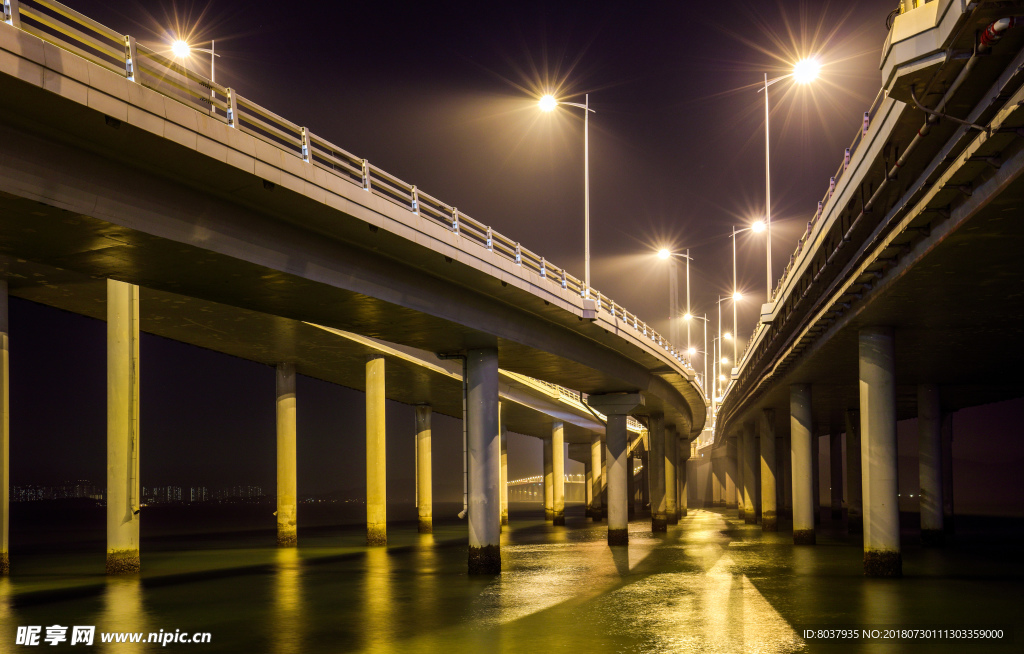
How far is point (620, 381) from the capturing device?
42.7 m

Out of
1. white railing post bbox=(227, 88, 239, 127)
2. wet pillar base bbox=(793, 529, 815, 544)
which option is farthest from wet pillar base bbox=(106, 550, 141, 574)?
wet pillar base bbox=(793, 529, 815, 544)

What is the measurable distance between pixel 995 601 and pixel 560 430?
57.2 metres

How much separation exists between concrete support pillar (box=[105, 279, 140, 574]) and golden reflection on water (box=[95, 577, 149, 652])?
2.40 meters

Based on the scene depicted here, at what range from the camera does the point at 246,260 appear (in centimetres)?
1875

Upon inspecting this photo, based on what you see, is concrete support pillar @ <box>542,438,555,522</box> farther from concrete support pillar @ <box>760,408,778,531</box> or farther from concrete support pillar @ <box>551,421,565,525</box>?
concrete support pillar @ <box>760,408,778,531</box>

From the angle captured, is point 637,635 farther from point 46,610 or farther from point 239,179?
point 46,610

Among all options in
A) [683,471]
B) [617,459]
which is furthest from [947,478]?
[683,471]

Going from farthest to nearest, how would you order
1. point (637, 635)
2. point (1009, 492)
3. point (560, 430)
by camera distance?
point (1009, 492)
point (560, 430)
point (637, 635)

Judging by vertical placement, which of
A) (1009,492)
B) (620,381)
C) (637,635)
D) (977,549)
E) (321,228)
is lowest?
(1009,492)

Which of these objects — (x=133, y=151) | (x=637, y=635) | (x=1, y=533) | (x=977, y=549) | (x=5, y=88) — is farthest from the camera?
(x=977, y=549)

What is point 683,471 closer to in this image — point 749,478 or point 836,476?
point 836,476

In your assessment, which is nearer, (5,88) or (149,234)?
(5,88)

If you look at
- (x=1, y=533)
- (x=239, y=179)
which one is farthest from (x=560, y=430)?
(x=239, y=179)

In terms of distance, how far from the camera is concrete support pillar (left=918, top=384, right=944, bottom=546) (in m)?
42.4
